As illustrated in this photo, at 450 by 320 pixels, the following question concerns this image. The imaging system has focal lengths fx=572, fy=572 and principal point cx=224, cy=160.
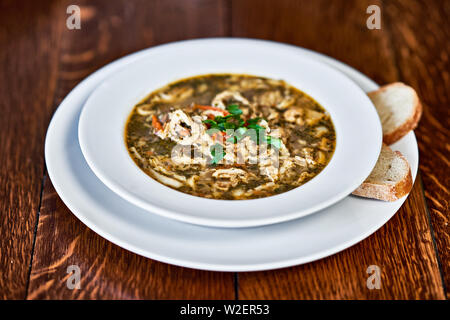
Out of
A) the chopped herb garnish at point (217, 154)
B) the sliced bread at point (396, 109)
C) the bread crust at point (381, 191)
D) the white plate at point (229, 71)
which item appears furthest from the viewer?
the sliced bread at point (396, 109)

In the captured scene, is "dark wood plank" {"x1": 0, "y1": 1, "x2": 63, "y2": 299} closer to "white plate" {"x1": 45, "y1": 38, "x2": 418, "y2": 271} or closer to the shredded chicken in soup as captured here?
"white plate" {"x1": 45, "y1": 38, "x2": 418, "y2": 271}

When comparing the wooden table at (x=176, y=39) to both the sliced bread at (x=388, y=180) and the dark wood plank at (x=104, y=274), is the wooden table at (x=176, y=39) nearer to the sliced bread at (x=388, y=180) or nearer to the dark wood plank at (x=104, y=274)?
the dark wood plank at (x=104, y=274)

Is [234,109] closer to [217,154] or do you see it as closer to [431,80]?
[217,154]

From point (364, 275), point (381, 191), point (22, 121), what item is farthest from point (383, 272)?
point (22, 121)

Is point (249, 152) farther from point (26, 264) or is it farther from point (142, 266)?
point (26, 264)

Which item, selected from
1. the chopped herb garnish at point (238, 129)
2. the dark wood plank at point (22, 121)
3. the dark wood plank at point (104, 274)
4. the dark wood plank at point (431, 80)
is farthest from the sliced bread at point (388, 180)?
the dark wood plank at point (22, 121)

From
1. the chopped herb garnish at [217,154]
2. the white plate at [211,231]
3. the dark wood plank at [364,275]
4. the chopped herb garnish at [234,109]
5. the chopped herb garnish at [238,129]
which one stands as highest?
the chopped herb garnish at [234,109]
